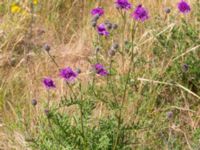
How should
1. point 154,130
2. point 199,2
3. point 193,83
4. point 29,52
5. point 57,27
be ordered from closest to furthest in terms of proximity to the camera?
point 154,130 < point 193,83 < point 199,2 < point 29,52 < point 57,27

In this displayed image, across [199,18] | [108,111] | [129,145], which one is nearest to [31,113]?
[108,111]

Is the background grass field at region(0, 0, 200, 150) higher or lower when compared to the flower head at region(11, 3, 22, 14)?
lower

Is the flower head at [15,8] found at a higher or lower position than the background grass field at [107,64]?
higher

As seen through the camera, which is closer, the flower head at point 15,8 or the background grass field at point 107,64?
the background grass field at point 107,64

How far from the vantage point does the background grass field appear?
2.33 m

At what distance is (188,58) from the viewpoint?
8.91ft

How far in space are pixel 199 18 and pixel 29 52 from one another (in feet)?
3.57

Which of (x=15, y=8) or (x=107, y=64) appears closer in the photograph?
(x=107, y=64)

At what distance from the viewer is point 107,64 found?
2826mm

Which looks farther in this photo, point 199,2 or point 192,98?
point 199,2

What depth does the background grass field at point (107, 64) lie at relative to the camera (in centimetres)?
233

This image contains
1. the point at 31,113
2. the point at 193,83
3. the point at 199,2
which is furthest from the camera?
the point at 199,2

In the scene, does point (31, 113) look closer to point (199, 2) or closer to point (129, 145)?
point (129, 145)

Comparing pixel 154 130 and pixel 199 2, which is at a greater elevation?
pixel 199 2
